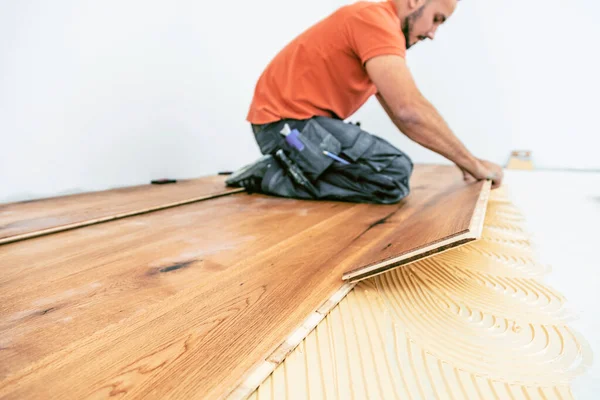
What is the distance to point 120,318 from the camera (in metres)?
0.72

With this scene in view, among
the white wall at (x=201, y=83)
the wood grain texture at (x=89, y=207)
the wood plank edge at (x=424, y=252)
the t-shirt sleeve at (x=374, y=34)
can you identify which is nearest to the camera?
the wood plank edge at (x=424, y=252)

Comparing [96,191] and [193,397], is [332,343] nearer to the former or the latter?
[193,397]

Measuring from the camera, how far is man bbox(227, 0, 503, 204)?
1.63 metres

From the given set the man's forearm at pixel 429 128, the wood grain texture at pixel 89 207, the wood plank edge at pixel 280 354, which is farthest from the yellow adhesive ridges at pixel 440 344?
the wood grain texture at pixel 89 207

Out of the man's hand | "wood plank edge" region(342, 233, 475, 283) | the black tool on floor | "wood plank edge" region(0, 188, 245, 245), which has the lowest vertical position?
"wood plank edge" region(0, 188, 245, 245)

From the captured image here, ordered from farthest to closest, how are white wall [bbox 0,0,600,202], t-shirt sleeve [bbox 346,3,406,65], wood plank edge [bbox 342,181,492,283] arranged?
white wall [bbox 0,0,600,202] < t-shirt sleeve [bbox 346,3,406,65] < wood plank edge [bbox 342,181,492,283]

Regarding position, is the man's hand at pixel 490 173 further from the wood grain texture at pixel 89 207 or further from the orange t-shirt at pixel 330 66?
the wood grain texture at pixel 89 207

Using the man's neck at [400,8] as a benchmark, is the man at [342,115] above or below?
below

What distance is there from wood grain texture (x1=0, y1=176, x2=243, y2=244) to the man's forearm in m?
1.15

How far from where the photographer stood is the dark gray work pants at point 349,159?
6.13ft

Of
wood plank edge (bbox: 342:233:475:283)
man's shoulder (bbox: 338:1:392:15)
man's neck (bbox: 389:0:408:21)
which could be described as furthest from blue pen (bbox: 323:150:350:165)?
wood plank edge (bbox: 342:233:475:283)

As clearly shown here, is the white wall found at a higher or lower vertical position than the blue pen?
higher

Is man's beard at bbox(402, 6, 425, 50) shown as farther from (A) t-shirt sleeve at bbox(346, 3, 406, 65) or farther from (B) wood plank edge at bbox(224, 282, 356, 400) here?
(B) wood plank edge at bbox(224, 282, 356, 400)

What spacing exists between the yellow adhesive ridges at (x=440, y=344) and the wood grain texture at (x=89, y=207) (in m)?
1.18
